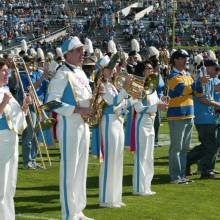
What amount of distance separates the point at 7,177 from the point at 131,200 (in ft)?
9.64

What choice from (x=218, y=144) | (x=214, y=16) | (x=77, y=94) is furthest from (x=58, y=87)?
(x=214, y=16)

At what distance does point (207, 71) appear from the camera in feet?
37.0

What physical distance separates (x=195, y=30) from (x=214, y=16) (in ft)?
11.1

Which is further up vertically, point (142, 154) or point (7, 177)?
point (7, 177)

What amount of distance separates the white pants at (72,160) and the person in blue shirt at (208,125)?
346 cm

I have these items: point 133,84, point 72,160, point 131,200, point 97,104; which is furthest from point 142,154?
point 72,160

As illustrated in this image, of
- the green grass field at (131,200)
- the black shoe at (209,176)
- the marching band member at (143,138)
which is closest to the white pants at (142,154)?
the marching band member at (143,138)

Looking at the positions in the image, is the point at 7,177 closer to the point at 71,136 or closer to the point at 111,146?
the point at 71,136

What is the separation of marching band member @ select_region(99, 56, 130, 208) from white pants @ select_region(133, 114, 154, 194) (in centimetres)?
82

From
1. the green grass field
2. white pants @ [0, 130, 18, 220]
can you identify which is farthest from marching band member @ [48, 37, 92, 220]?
white pants @ [0, 130, 18, 220]

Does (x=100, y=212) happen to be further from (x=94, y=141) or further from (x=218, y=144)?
(x=218, y=144)

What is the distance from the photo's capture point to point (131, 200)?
9.43m

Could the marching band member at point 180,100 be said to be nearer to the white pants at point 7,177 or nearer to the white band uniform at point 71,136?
the white band uniform at point 71,136

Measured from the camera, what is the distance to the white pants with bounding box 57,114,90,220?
7.76 meters
